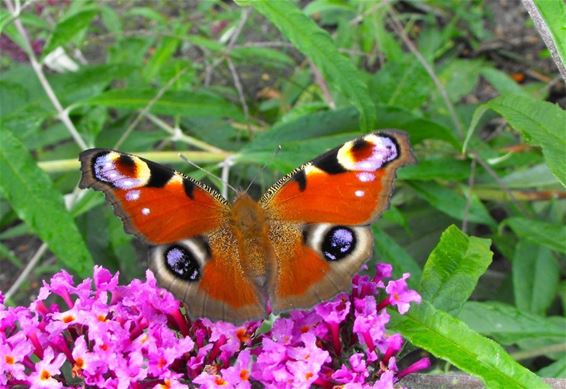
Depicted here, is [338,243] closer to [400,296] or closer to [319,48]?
[400,296]

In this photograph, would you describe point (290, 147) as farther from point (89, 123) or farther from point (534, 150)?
point (534, 150)

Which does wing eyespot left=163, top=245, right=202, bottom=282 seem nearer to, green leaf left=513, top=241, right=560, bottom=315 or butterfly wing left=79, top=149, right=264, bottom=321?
butterfly wing left=79, top=149, right=264, bottom=321

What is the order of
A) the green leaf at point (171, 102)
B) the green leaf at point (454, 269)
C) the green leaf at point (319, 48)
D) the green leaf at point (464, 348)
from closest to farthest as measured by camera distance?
the green leaf at point (464, 348)
the green leaf at point (454, 269)
the green leaf at point (319, 48)
the green leaf at point (171, 102)

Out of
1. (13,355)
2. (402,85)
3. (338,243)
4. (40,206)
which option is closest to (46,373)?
(13,355)

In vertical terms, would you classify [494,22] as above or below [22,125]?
below

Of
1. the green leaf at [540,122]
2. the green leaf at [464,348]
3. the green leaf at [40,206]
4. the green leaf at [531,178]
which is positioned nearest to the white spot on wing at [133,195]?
the green leaf at [464,348]

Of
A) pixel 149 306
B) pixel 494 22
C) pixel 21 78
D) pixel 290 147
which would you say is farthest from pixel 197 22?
pixel 149 306

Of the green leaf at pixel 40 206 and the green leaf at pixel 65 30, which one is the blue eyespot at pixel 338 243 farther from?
the green leaf at pixel 65 30
